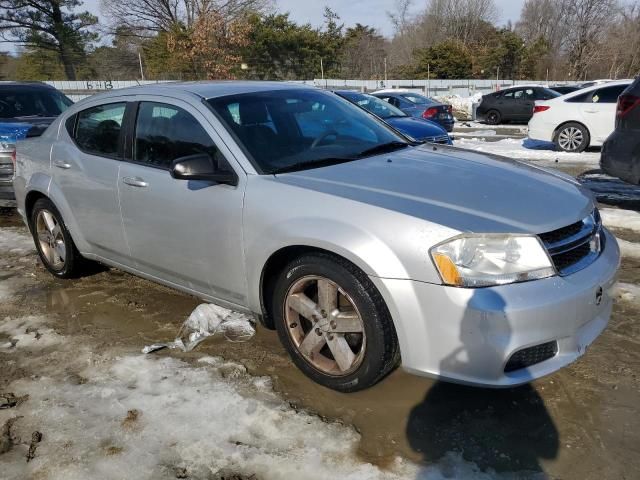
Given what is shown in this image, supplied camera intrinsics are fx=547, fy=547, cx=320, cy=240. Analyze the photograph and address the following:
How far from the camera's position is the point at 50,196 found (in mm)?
4332

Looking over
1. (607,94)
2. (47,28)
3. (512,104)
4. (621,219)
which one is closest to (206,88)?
(621,219)

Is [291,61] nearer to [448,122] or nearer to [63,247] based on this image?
[448,122]

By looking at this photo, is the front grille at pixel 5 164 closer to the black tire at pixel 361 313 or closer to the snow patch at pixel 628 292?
the black tire at pixel 361 313

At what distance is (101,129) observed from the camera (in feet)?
13.1

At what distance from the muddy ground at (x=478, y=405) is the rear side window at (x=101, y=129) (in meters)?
1.23

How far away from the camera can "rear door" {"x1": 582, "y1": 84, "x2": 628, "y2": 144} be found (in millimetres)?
10859

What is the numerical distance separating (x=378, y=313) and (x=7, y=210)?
282 inches

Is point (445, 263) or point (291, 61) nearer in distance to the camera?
point (445, 263)

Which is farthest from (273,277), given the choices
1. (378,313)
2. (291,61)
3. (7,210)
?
(291,61)

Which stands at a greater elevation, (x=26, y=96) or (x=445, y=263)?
(x=26, y=96)

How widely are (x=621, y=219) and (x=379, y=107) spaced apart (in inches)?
233

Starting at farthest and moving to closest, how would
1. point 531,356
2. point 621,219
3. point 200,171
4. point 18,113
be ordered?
point 18,113, point 621,219, point 200,171, point 531,356

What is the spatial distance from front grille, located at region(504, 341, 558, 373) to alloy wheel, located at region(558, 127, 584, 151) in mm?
10008

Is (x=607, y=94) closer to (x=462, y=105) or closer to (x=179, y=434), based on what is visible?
(x=179, y=434)
